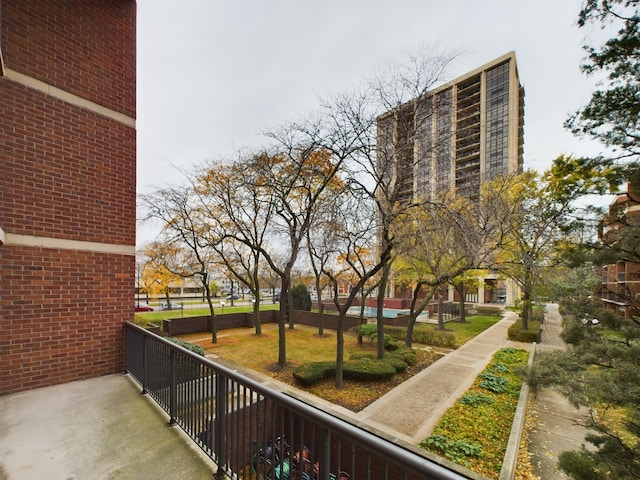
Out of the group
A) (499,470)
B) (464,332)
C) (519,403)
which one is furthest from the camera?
(464,332)

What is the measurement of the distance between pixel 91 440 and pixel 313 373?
6010 millimetres

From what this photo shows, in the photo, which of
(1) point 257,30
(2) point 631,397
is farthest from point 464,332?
(1) point 257,30

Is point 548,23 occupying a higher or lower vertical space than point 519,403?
higher

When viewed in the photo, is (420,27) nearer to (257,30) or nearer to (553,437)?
(257,30)

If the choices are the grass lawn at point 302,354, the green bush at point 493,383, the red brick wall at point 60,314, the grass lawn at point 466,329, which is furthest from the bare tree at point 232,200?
the grass lawn at point 466,329

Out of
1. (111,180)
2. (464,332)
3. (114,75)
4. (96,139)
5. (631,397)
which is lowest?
(464,332)

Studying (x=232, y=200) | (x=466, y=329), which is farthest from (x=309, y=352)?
(x=466, y=329)

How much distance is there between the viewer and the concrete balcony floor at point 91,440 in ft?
8.37

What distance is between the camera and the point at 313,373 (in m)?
8.25

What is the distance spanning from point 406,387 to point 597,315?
5.26 m

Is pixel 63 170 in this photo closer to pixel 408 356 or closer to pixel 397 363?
pixel 397 363

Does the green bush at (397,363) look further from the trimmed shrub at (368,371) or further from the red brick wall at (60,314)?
the red brick wall at (60,314)

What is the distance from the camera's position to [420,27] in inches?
326

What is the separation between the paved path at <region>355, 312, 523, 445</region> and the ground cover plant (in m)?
0.25
